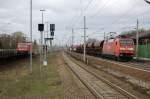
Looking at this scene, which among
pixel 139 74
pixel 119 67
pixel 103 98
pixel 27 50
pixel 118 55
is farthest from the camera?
pixel 27 50

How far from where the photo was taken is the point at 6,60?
213 ft

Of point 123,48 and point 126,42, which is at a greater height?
point 126,42

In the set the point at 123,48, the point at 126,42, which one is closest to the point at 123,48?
the point at 123,48

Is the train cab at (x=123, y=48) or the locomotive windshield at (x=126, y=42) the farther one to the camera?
the locomotive windshield at (x=126, y=42)

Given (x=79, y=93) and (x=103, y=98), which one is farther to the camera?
(x=79, y=93)

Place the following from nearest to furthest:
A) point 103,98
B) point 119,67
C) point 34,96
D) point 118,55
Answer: point 103,98
point 34,96
point 119,67
point 118,55

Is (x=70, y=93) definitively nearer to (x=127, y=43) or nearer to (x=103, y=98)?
(x=103, y=98)

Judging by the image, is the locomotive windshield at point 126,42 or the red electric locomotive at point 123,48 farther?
the locomotive windshield at point 126,42

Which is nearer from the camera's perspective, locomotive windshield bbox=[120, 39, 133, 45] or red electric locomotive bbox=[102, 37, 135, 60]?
red electric locomotive bbox=[102, 37, 135, 60]

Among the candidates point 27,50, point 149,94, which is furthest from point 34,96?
point 27,50

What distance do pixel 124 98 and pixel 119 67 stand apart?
61.4ft

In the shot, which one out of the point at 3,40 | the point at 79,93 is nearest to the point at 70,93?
the point at 79,93

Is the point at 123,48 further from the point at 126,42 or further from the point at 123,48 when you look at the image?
the point at 126,42

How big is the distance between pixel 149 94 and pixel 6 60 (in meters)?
48.9
